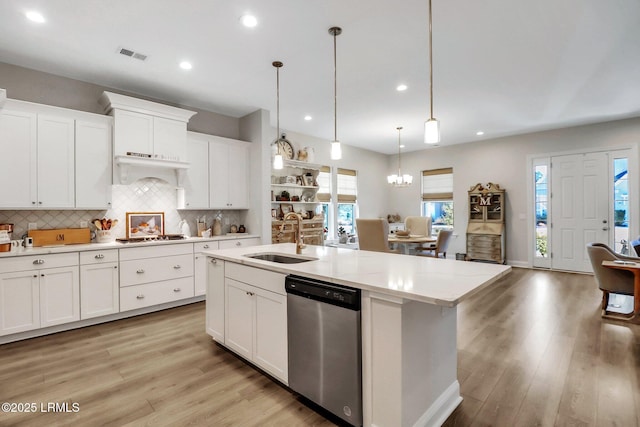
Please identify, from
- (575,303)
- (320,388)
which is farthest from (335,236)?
(320,388)

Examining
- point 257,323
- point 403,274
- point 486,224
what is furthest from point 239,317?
point 486,224

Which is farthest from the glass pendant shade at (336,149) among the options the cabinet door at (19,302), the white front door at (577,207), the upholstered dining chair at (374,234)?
the white front door at (577,207)

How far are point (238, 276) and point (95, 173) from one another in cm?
251

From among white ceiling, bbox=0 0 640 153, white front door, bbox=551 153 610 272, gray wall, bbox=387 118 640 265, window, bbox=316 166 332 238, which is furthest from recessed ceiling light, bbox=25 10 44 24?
white front door, bbox=551 153 610 272

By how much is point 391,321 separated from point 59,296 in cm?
354

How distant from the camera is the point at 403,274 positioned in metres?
1.85

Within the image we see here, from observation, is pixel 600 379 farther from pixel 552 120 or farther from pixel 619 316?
pixel 552 120

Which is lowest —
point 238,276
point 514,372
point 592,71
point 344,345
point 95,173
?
point 514,372

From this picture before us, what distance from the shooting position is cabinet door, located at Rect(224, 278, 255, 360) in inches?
96.6

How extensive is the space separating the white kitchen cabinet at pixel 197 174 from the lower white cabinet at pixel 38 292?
1.56 metres

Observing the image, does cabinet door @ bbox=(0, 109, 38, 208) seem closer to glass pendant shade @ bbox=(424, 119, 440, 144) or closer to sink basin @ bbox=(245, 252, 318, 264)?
sink basin @ bbox=(245, 252, 318, 264)

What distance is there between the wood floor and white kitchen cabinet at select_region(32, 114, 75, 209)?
1.49 meters

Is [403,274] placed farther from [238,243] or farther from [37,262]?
[37,262]

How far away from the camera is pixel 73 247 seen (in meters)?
3.31
